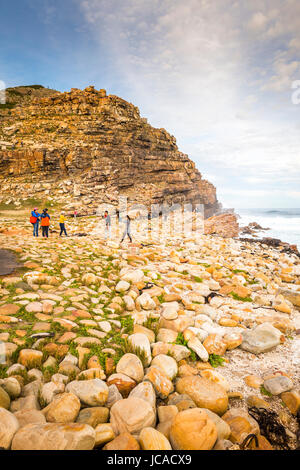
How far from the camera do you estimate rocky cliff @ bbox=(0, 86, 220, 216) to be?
28.7 m

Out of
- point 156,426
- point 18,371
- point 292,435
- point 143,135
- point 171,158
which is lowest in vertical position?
point 292,435

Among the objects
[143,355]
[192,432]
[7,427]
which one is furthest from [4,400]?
[192,432]

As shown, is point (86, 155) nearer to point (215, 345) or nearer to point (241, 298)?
point (241, 298)

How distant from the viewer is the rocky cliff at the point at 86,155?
28.7 metres

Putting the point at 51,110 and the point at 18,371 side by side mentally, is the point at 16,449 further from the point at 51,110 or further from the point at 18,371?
the point at 51,110

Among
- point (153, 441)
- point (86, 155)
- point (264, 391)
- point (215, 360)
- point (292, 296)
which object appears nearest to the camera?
point (153, 441)

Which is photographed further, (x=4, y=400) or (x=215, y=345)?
(x=215, y=345)

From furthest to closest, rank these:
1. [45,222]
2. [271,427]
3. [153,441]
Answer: [45,222], [271,427], [153,441]

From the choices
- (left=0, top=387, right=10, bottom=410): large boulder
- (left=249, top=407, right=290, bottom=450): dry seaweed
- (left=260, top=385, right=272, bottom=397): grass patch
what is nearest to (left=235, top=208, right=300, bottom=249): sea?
(left=260, top=385, right=272, bottom=397): grass patch

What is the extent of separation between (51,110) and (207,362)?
44.5m

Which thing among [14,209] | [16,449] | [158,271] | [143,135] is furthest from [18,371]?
[143,135]

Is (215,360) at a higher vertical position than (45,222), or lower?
lower

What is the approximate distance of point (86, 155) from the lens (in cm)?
3175

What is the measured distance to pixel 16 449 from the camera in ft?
5.52
